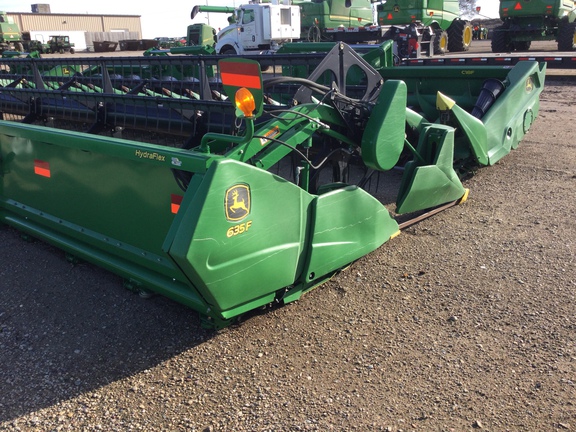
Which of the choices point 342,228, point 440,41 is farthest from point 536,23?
point 342,228

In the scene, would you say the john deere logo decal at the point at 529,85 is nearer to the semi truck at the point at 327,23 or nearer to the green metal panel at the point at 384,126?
the green metal panel at the point at 384,126

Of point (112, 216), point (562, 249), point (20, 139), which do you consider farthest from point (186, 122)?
point (562, 249)

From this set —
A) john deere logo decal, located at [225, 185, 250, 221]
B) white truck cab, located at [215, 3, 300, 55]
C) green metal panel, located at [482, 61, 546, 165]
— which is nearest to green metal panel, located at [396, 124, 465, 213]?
green metal panel, located at [482, 61, 546, 165]

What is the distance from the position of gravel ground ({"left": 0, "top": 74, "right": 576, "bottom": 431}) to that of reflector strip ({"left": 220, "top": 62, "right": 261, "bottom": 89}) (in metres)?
1.34

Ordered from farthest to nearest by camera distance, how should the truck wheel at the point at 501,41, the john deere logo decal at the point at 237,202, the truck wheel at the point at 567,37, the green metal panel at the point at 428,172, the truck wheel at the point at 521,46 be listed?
the truck wheel at the point at 521,46 < the truck wheel at the point at 501,41 < the truck wheel at the point at 567,37 < the green metal panel at the point at 428,172 < the john deere logo decal at the point at 237,202

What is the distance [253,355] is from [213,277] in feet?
1.80

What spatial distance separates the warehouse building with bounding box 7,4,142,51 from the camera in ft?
175

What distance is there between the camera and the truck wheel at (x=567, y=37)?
16.3m

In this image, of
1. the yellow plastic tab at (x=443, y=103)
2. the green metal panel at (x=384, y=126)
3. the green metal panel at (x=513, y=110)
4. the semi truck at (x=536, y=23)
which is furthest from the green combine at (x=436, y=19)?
the green metal panel at (x=384, y=126)

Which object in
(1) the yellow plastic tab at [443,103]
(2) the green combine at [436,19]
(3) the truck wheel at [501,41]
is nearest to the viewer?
(1) the yellow plastic tab at [443,103]

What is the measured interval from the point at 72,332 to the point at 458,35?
1936 centimetres

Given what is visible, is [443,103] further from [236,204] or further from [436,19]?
[436,19]

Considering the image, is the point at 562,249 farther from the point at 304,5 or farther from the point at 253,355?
the point at 304,5

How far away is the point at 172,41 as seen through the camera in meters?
38.6
